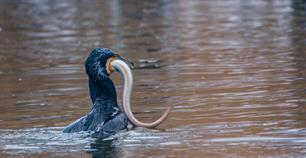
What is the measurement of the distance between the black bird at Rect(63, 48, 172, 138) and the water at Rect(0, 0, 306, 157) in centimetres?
14

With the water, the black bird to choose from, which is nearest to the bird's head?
the black bird

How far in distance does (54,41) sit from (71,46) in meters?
1.54

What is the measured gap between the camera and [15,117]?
13.5m

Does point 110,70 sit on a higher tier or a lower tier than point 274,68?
higher

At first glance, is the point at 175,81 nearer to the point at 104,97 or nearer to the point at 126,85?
the point at 104,97

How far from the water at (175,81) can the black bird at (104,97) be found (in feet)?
0.47

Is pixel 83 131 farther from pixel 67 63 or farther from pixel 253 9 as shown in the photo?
pixel 253 9

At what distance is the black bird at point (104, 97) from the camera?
38.5ft

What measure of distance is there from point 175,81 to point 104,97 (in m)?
4.49

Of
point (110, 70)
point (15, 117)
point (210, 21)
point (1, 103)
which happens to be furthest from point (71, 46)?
point (110, 70)

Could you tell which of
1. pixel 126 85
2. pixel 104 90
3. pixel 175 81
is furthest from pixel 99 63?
pixel 175 81

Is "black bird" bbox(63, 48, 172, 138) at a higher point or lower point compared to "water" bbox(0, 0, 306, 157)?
higher

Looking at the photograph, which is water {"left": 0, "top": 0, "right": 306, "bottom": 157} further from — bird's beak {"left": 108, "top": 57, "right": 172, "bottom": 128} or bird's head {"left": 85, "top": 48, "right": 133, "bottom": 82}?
bird's head {"left": 85, "top": 48, "right": 133, "bottom": 82}

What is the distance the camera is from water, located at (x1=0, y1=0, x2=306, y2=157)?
440 inches
